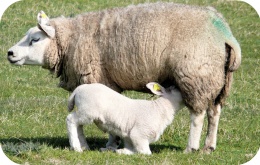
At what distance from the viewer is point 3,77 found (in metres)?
14.5

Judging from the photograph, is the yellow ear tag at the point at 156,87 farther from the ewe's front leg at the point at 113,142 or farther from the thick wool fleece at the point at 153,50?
the ewe's front leg at the point at 113,142

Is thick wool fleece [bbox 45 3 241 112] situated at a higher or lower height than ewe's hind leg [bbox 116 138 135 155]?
higher

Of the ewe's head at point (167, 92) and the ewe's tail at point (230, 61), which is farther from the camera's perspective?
the ewe's tail at point (230, 61)

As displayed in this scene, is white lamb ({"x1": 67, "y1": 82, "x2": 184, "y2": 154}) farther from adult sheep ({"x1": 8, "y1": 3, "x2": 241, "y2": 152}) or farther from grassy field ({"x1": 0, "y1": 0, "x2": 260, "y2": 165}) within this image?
adult sheep ({"x1": 8, "y1": 3, "x2": 241, "y2": 152})

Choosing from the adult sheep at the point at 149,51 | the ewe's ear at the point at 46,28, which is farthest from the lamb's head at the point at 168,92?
the ewe's ear at the point at 46,28

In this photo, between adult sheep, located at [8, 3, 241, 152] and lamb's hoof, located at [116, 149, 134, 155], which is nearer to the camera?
lamb's hoof, located at [116, 149, 134, 155]

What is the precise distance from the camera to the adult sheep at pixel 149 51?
30.8ft

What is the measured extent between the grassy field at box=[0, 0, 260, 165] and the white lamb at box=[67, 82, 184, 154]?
0.23m

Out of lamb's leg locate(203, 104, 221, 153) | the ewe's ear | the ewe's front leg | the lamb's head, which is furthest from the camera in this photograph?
the ewe's ear

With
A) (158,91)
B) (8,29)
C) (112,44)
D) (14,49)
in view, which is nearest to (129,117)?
(158,91)

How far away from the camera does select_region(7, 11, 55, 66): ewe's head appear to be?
34.0 ft

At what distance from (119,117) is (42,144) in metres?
1.12

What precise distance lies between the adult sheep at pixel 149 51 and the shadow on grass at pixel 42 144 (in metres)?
0.58

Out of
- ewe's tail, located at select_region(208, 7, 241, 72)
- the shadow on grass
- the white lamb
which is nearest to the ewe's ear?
the white lamb
